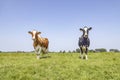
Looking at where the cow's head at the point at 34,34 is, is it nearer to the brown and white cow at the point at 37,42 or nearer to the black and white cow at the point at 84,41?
the brown and white cow at the point at 37,42

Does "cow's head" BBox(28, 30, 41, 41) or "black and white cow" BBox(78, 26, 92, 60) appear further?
"cow's head" BBox(28, 30, 41, 41)

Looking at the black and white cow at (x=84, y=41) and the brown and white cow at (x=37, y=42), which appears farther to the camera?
the brown and white cow at (x=37, y=42)

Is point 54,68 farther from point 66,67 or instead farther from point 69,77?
point 69,77

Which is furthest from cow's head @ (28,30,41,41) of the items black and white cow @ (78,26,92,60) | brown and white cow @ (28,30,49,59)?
black and white cow @ (78,26,92,60)

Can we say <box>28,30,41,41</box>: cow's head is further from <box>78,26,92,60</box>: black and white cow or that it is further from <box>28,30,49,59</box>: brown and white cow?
<box>78,26,92,60</box>: black and white cow

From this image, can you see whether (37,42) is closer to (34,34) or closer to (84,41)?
(34,34)

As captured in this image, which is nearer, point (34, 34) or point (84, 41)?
point (84, 41)

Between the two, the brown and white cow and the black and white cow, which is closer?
the black and white cow

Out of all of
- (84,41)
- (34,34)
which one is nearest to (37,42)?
(34,34)

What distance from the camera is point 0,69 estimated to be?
15.6 metres

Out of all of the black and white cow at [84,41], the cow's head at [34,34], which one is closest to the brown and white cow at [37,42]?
the cow's head at [34,34]

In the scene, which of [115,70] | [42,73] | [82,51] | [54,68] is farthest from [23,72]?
[82,51]

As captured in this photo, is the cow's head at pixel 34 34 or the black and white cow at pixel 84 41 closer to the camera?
the black and white cow at pixel 84 41

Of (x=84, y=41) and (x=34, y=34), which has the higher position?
(x=34, y=34)
